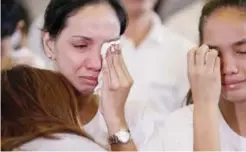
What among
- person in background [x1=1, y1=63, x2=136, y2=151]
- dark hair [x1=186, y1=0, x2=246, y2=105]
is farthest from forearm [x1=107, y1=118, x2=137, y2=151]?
dark hair [x1=186, y1=0, x2=246, y2=105]

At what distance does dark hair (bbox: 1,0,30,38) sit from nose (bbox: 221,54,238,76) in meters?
0.29

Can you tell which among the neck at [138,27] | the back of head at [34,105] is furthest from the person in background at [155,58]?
the back of head at [34,105]

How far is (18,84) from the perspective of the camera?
29.3 inches

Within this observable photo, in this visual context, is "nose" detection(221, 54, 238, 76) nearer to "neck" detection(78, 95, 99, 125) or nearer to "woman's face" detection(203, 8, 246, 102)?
"woman's face" detection(203, 8, 246, 102)

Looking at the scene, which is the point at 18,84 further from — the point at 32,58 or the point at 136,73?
the point at 136,73

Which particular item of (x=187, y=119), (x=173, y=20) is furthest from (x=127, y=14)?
(x=187, y=119)

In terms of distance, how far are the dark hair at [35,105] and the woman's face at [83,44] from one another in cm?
2

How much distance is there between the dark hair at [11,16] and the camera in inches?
29.3

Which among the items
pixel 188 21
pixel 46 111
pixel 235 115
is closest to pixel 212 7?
pixel 188 21

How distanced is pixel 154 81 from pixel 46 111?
0.17 meters

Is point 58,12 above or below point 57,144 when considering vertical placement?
above

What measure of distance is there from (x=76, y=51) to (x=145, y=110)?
0.14 meters

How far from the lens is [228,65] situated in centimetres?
75

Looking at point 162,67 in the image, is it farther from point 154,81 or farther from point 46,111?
point 46,111
